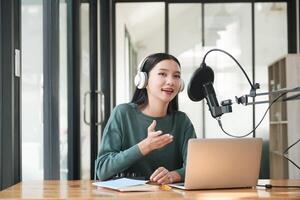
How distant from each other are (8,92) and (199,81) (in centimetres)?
70

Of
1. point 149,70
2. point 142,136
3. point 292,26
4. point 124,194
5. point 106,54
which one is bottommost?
point 124,194

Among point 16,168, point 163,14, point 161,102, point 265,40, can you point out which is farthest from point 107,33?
point 16,168

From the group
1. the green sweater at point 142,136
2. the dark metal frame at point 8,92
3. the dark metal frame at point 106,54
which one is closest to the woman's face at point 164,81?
the green sweater at point 142,136

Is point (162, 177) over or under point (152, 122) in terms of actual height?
under

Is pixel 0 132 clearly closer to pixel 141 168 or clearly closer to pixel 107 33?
pixel 141 168

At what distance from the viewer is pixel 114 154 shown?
6.43ft

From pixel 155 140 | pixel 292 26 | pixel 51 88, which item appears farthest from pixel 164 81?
pixel 292 26

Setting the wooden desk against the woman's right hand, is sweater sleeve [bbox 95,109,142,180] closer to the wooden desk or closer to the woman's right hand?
the woman's right hand

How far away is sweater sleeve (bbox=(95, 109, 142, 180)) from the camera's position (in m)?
1.86

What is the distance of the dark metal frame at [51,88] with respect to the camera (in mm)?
2611

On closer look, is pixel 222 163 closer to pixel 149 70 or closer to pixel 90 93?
pixel 149 70

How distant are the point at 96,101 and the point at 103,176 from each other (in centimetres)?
232

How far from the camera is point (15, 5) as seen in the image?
1.76m

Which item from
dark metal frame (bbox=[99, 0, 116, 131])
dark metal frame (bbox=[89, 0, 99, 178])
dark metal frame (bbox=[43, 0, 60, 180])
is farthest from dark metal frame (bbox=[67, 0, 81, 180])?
dark metal frame (bbox=[99, 0, 116, 131])
